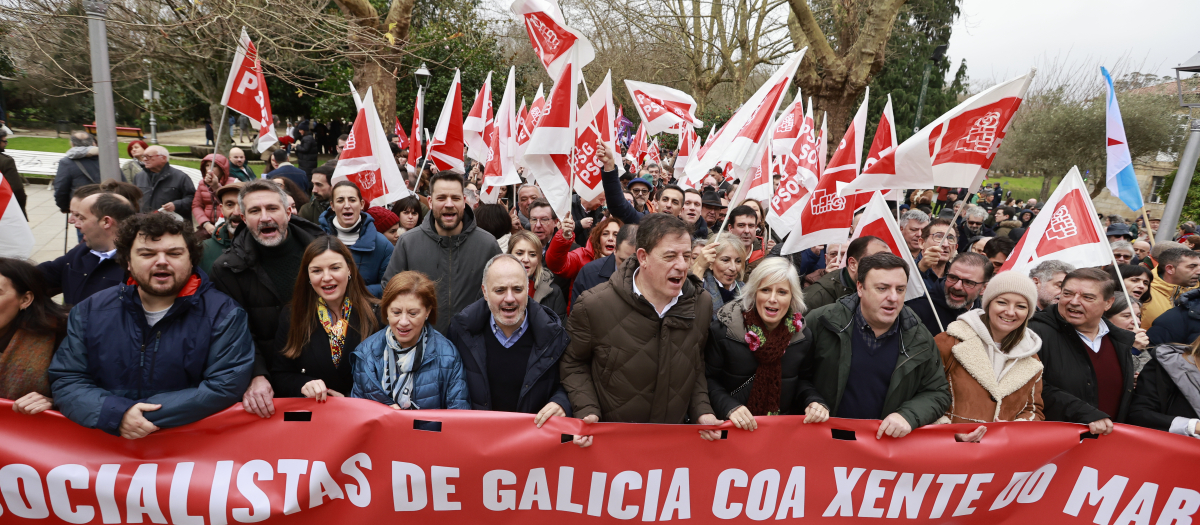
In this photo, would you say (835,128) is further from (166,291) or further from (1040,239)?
(166,291)

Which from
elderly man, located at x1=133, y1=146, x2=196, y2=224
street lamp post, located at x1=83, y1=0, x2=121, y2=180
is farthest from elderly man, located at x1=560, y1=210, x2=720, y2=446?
elderly man, located at x1=133, y1=146, x2=196, y2=224

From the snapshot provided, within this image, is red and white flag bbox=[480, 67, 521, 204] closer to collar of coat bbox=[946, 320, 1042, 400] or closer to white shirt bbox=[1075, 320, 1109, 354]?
collar of coat bbox=[946, 320, 1042, 400]

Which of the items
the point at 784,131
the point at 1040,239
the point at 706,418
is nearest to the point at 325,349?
the point at 706,418

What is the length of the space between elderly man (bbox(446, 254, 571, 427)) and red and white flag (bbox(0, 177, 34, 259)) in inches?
93.4

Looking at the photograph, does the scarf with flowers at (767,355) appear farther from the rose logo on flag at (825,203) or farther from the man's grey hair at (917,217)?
the man's grey hair at (917,217)

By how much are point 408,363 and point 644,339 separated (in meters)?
1.13

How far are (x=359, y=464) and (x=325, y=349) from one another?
0.59 m

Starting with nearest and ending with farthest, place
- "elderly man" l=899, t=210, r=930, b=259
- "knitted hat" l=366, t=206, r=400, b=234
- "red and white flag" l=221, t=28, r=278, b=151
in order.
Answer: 1. "knitted hat" l=366, t=206, r=400, b=234
2. "elderly man" l=899, t=210, r=930, b=259
3. "red and white flag" l=221, t=28, r=278, b=151

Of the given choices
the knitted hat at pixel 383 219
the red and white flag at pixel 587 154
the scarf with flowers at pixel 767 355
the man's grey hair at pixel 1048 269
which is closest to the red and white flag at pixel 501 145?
the red and white flag at pixel 587 154

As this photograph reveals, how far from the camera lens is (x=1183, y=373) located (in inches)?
134

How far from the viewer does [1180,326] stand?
4.61m

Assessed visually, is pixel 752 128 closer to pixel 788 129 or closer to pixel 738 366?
pixel 738 366

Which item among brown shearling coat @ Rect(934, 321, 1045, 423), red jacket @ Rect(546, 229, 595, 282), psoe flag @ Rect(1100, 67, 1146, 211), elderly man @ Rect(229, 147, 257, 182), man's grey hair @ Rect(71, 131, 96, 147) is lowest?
brown shearling coat @ Rect(934, 321, 1045, 423)

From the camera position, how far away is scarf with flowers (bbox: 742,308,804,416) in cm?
318
